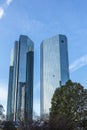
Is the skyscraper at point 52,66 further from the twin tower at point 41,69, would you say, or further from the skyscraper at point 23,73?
the skyscraper at point 23,73

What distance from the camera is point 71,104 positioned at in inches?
1569

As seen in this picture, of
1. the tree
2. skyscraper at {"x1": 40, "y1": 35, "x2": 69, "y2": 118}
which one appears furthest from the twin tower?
the tree

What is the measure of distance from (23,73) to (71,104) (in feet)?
272

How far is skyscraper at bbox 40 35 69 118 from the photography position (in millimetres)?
117812

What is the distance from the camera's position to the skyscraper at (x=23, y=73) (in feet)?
333

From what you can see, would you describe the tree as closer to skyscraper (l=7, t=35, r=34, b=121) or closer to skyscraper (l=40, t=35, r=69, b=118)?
skyscraper (l=7, t=35, r=34, b=121)

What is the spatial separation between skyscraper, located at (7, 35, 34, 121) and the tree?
157 feet

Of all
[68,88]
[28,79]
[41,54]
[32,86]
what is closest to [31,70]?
[28,79]

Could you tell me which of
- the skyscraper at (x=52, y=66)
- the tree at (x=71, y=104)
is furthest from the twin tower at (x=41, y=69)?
the tree at (x=71, y=104)

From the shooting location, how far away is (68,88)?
4184 centimetres

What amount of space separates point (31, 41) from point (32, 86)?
43.5m

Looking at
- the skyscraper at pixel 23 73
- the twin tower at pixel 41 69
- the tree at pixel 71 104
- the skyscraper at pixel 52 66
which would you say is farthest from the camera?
the skyscraper at pixel 52 66

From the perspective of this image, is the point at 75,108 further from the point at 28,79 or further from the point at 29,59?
the point at 29,59

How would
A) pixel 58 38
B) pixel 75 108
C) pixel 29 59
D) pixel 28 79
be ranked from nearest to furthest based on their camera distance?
pixel 75 108 < pixel 28 79 < pixel 29 59 < pixel 58 38
